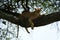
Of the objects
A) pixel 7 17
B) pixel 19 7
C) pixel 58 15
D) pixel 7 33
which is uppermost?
pixel 58 15

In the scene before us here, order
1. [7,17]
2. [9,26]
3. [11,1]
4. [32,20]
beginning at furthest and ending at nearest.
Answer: [9,26] → [11,1] → [7,17] → [32,20]

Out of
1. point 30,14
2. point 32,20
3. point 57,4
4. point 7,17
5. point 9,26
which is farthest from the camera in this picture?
point 9,26

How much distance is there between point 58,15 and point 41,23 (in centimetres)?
19

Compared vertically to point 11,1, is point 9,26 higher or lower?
lower

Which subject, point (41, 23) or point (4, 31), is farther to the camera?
point (4, 31)

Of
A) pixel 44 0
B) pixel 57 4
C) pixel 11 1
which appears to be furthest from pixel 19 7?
pixel 57 4

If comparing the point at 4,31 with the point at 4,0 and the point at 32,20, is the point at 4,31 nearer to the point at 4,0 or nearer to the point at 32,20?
the point at 4,0

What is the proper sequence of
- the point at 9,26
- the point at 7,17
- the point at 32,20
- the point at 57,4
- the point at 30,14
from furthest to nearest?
1. the point at 9,26
2. the point at 57,4
3. the point at 7,17
4. the point at 32,20
5. the point at 30,14

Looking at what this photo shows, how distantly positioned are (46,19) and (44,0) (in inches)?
41.6

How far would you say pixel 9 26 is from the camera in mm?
3162

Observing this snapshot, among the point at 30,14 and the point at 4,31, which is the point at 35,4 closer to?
the point at 4,31

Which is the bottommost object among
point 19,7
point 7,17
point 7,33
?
point 7,33

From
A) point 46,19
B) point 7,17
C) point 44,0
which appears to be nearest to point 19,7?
point 44,0

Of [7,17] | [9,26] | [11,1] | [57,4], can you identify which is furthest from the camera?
[9,26]
